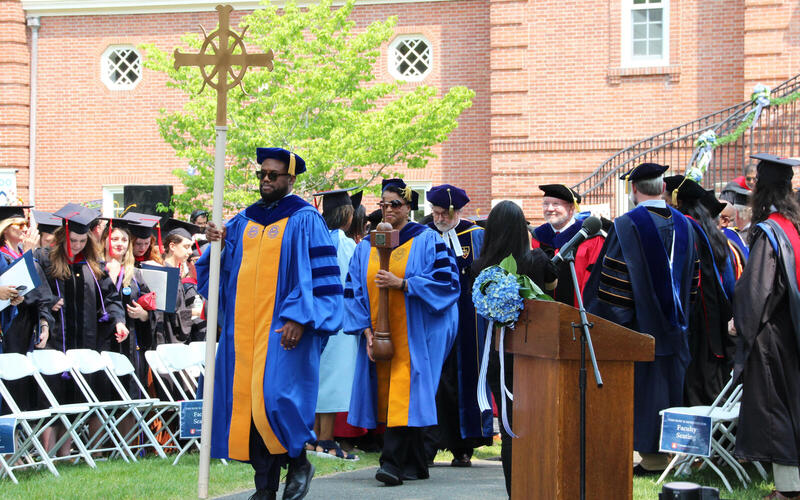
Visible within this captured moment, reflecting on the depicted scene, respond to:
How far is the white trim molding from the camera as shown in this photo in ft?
72.7

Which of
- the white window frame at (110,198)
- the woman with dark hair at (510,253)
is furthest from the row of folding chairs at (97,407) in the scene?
the white window frame at (110,198)

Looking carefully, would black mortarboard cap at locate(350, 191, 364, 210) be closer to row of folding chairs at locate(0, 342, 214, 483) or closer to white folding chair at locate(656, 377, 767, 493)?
row of folding chairs at locate(0, 342, 214, 483)

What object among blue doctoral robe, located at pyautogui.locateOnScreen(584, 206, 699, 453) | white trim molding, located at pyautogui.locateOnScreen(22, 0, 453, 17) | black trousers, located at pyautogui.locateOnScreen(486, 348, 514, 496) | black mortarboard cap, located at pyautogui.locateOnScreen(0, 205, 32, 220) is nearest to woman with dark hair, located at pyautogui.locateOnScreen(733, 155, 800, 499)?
blue doctoral robe, located at pyautogui.locateOnScreen(584, 206, 699, 453)

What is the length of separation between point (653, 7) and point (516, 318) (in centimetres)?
1633

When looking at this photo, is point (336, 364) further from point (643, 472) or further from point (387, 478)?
point (643, 472)

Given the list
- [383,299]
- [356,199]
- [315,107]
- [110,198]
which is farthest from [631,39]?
[383,299]

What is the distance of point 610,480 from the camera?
4.94 meters

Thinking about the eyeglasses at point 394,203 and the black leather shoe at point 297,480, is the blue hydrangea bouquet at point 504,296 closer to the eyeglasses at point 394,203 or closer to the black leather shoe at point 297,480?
the black leather shoe at point 297,480

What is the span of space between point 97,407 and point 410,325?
2529mm

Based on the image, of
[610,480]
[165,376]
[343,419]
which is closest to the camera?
[610,480]

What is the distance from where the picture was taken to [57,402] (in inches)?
321

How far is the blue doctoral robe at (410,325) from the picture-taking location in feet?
24.2

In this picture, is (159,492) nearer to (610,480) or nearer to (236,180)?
(610,480)

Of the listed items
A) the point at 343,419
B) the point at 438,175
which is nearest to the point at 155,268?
the point at 343,419
